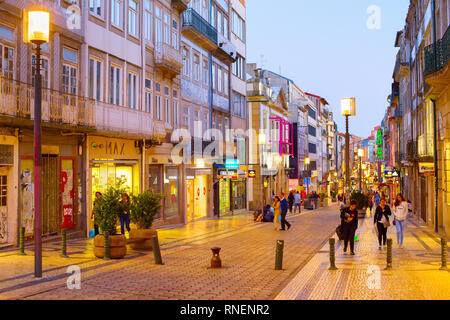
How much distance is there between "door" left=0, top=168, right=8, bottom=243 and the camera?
15.5m

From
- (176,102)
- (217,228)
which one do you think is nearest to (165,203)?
(217,228)

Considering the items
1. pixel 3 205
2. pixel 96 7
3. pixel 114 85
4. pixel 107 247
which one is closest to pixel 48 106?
pixel 3 205

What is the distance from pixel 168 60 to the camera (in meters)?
25.8

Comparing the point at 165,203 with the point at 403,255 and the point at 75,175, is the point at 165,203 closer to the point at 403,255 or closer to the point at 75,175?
the point at 75,175

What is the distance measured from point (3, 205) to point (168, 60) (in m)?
12.4

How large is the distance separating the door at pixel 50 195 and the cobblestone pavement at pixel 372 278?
8.79 m

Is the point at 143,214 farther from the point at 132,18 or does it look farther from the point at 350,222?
the point at 132,18

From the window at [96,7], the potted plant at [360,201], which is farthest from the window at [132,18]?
the potted plant at [360,201]

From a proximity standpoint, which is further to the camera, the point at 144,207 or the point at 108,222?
the point at 144,207

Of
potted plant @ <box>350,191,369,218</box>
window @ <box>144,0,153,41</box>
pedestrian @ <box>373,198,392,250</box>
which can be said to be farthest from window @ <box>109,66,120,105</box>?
potted plant @ <box>350,191,369,218</box>

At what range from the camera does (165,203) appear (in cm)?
2680

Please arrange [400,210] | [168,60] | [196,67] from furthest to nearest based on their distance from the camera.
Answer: [196,67], [168,60], [400,210]
